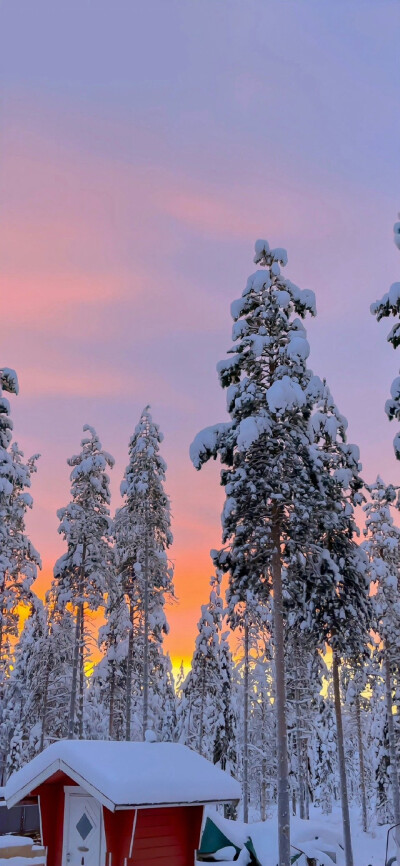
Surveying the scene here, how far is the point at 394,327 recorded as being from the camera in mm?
14602

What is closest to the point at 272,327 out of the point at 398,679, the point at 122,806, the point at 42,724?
the point at 122,806

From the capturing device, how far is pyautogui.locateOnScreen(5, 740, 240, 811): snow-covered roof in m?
13.6

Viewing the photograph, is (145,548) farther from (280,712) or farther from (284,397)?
(284,397)

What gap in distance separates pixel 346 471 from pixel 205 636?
19550mm

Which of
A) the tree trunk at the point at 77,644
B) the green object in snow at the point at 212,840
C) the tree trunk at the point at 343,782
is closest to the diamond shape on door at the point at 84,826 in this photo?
the green object in snow at the point at 212,840

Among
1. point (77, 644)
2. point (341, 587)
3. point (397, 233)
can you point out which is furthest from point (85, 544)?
point (397, 233)

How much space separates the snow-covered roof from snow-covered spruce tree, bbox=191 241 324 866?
115 inches

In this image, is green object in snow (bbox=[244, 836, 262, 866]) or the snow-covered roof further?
green object in snow (bbox=[244, 836, 262, 866])

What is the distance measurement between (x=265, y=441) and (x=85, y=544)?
14.4 metres

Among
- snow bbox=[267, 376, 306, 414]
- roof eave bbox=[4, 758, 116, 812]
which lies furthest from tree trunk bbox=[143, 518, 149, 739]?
snow bbox=[267, 376, 306, 414]

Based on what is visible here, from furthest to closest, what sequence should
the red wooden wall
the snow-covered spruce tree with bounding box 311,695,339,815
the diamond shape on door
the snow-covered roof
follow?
1. the snow-covered spruce tree with bounding box 311,695,339,815
2. the diamond shape on door
3. the red wooden wall
4. the snow-covered roof

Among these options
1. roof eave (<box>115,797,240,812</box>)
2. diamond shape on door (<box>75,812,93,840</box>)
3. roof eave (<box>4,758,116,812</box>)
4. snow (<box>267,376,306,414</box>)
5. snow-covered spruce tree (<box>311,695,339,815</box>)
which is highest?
snow (<box>267,376,306,414</box>)

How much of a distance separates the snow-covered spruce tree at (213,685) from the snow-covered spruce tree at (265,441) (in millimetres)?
19129

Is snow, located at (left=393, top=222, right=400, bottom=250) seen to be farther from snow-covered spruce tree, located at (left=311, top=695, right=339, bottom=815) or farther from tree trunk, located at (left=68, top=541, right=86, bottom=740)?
snow-covered spruce tree, located at (left=311, top=695, right=339, bottom=815)
